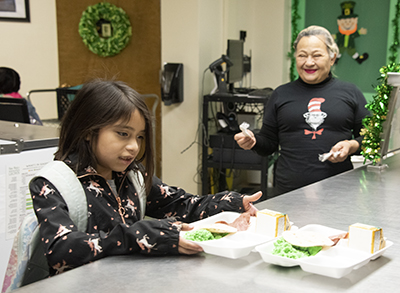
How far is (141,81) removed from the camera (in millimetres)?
4922

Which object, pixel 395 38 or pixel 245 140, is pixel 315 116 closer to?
pixel 245 140

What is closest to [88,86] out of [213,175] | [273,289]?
[273,289]

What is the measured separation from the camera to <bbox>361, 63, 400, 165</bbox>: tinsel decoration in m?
2.08

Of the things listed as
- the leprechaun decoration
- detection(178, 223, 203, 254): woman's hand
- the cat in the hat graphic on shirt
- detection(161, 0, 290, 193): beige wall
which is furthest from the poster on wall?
detection(178, 223, 203, 254): woman's hand

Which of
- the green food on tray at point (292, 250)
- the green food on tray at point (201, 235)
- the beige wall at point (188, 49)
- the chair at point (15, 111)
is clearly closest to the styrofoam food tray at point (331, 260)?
the green food on tray at point (292, 250)

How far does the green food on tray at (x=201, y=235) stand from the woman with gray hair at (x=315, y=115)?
3.85ft

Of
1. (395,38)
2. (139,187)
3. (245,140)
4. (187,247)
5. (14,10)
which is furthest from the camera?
(14,10)

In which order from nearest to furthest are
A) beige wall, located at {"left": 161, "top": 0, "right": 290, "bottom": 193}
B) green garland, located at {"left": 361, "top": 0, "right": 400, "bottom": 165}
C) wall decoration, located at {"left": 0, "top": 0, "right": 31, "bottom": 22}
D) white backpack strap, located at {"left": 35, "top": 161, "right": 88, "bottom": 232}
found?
white backpack strap, located at {"left": 35, "top": 161, "right": 88, "bottom": 232}, green garland, located at {"left": 361, "top": 0, "right": 400, "bottom": 165}, beige wall, located at {"left": 161, "top": 0, "right": 290, "bottom": 193}, wall decoration, located at {"left": 0, "top": 0, "right": 31, "bottom": 22}

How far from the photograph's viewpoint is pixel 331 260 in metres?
1.04

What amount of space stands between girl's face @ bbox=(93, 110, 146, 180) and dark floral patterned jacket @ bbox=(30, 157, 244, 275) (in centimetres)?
6

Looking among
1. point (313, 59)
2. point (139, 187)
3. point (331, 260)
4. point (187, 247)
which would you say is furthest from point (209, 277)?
point (313, 59)

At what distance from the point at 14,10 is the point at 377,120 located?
180 inches

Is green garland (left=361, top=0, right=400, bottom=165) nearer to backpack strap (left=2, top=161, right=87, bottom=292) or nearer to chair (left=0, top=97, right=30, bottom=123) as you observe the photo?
A: backpack strap (left=2, top=161, right=87, bottom=292)

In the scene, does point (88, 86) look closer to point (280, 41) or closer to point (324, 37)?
point (324, 37)
